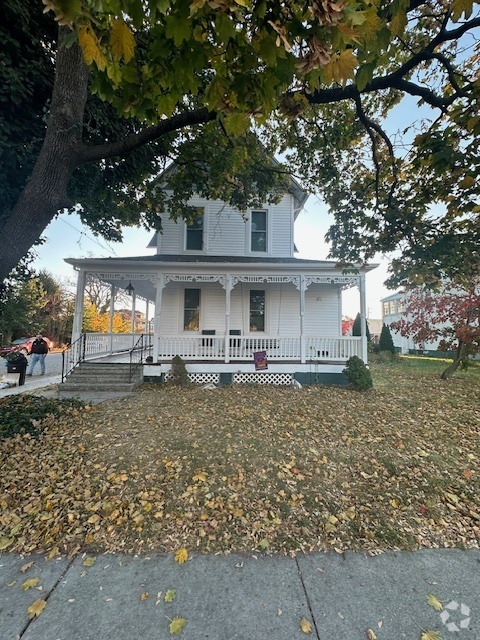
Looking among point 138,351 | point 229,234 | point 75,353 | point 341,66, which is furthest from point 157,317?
point 341,66

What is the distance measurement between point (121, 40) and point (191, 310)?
393 inches

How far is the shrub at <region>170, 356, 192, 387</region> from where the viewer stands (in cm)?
903

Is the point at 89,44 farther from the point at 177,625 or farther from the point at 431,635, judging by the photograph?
the point at 431,635

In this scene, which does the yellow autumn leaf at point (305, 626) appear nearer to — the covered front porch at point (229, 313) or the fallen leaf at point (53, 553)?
the fallen leaf at point (53, 553)

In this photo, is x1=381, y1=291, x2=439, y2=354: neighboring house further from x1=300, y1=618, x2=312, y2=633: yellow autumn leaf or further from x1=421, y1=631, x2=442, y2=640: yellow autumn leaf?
x1=300, y1=618, x2=312, y2=633: yellow autumn leaf

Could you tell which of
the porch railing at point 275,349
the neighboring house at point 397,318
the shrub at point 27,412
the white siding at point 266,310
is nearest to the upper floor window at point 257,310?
the white siding at point 266,310

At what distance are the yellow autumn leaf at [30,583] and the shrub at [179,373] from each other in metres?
6.70

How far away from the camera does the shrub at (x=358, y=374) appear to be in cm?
859

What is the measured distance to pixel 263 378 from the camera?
9781mm

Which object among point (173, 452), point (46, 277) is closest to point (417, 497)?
point (173, 452)

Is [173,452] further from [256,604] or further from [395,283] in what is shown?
[395,283]

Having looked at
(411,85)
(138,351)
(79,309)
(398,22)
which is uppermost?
(411,85)

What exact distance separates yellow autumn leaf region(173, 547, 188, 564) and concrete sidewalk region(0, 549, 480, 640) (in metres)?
0.05

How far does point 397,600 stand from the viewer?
6.93ft
